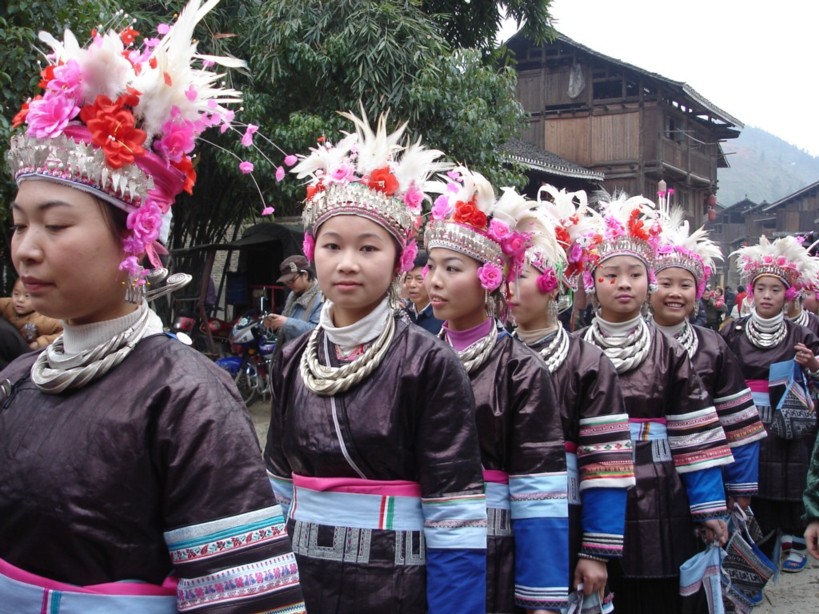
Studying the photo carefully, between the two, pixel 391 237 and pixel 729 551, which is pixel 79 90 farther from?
pixel 729 551

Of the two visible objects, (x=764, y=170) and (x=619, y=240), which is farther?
(x=764, y=170)

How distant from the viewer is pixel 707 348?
5000mm

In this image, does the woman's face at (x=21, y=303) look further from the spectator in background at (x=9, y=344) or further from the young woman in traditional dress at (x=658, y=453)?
the young woman in traditional dress at (x=658, y=453)

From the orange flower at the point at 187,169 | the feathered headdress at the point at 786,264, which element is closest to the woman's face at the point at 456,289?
the orange flower at the point at 187,169

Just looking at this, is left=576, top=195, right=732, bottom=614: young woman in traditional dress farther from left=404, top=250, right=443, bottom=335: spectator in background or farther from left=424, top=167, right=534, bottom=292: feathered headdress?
left=404, top=250, right=443, bottom=335: spectator in background

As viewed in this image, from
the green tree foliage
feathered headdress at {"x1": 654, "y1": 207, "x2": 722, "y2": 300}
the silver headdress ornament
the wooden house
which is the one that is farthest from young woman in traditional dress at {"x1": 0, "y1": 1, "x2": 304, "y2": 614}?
the wooden house

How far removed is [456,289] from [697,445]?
1.76m

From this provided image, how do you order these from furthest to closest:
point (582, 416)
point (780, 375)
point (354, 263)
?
1. point (780, 375)
2. point (582, 416)
3. point (354, 263)

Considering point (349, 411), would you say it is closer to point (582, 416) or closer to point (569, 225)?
point (582, 416)

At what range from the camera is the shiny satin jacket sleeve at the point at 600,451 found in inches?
129

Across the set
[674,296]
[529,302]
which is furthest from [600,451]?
[674,296]

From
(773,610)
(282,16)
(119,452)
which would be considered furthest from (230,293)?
(119,452)

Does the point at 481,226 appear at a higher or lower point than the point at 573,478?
higher

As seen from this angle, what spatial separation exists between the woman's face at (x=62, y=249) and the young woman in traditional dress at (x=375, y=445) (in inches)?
36.6
